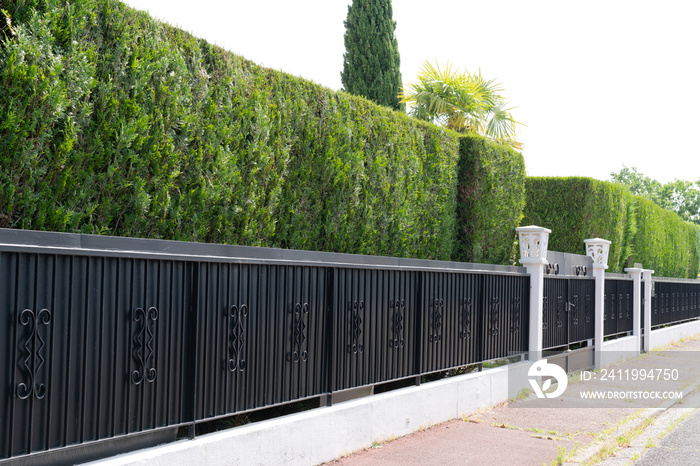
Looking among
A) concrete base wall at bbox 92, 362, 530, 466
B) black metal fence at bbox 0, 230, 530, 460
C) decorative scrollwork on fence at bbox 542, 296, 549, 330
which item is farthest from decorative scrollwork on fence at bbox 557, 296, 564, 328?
black metal fence at bbox 0, 230, 530, 460

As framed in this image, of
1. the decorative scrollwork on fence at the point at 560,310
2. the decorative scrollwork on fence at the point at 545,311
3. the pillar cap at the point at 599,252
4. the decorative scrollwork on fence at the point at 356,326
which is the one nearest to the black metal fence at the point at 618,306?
the pillar cap at the point at 599,252

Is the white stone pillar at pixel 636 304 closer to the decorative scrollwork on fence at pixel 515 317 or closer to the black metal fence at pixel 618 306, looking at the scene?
the black metal fence at pixel 618 306

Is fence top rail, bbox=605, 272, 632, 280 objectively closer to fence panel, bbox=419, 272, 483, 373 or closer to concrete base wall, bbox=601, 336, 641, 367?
concrete base wall, bbox=601, 336, 641, 367

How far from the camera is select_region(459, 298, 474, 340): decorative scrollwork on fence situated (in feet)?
28.4

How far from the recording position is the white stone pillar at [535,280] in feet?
34.4

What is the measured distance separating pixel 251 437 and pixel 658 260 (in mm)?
23082

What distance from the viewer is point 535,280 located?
34.5ft

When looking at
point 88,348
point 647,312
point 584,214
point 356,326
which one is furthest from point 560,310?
point 88,348

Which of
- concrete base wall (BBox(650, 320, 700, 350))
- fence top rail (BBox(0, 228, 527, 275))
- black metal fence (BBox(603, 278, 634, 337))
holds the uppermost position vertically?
fence top rail (BBox(0, 228, 527, 275))

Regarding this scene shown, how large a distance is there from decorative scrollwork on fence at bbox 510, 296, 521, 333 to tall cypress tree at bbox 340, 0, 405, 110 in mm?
11489

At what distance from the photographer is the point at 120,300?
4.29 metres

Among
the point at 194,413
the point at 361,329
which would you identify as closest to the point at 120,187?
the point at 194,413

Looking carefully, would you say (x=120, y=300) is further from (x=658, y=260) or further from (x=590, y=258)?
(x=658, y=260)

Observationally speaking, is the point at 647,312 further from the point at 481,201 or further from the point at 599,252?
the point at 481,201
